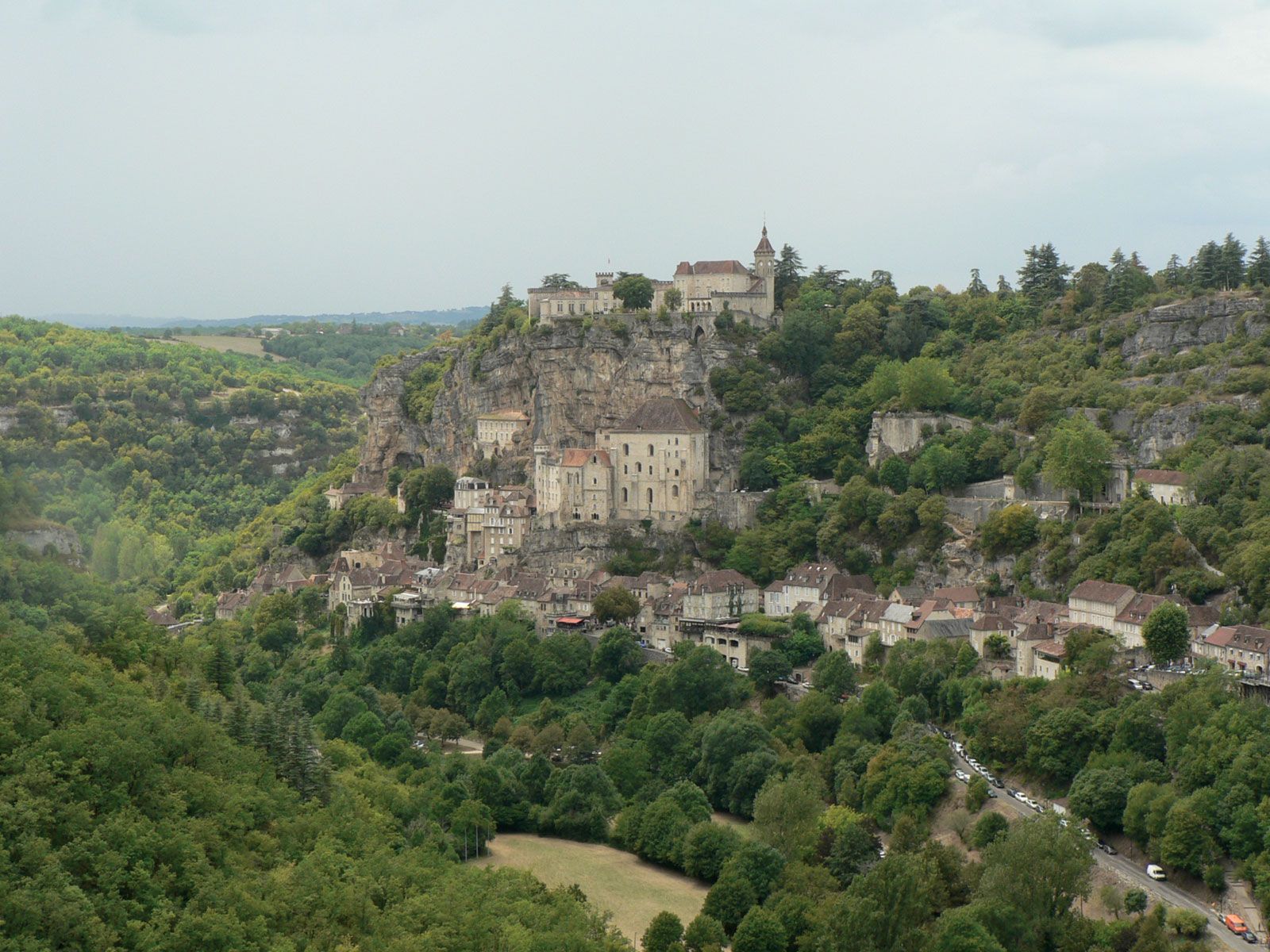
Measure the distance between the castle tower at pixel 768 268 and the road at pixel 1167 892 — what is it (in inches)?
1540

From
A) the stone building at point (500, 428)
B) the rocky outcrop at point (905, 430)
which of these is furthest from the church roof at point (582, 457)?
the rocky outcrop at point (905, 430)

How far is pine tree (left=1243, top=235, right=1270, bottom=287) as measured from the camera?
248ft

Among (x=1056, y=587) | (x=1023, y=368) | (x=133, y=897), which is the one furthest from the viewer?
(x=1023, y=368)

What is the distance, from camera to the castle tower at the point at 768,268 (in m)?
83.1

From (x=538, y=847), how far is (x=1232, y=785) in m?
19.3

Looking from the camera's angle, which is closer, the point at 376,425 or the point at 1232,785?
the point at 1232,785

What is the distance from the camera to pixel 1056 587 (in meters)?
60.3

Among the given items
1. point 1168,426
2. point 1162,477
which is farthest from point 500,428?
point 1162,477

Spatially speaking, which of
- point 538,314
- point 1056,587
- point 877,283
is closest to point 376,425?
point 538,314

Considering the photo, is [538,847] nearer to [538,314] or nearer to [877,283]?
[538,314]

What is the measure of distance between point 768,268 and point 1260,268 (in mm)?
22005

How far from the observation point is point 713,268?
3287 inches

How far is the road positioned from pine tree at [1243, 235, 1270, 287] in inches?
1417

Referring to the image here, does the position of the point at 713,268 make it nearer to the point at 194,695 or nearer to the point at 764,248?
the point at 764,248
